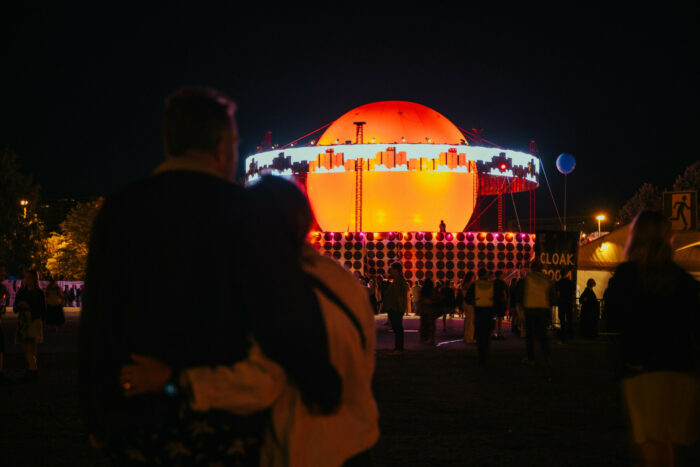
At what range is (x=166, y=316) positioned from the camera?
198 cm

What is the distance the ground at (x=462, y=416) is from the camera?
19.3ft

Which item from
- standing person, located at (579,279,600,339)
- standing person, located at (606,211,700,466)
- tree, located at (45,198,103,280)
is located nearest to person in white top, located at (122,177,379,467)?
standing person, located at (606,211,700,466)

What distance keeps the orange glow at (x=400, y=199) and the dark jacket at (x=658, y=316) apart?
34313 millimetres

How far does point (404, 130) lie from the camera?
127 ft

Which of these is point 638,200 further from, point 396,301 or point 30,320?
point 30,320

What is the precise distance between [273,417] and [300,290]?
0.34 meters

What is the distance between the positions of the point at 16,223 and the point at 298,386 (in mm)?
59376

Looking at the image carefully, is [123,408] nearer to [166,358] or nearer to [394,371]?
[166,358]

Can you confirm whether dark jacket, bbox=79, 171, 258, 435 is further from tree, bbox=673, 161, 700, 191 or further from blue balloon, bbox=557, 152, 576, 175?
tree, bbox=673, 161, 700, 191

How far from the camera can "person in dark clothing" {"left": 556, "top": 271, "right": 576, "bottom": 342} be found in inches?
701

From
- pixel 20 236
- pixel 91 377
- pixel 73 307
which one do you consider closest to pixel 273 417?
pixel 91 377

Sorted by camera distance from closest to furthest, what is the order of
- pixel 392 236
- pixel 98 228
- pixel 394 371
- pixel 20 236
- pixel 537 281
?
pixel 98 228 → pixel 394 371 → pixel 537 281 → pixel 392 236 → pixel 20 236

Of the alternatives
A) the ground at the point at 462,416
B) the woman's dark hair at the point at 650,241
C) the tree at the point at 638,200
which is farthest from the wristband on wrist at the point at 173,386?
the tree at the point at 638,200

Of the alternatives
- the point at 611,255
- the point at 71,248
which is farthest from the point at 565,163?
the point at 71,248
